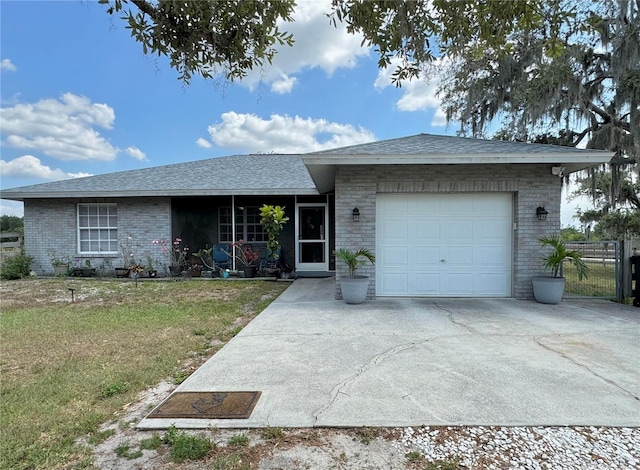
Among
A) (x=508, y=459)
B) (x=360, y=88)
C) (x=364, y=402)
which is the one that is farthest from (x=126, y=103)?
(x=508, y=459)

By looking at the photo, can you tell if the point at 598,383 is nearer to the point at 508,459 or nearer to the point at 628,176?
the point at 508,459

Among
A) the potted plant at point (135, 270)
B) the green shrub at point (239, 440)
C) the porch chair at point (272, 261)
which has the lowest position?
the green shrub at point (239, 440)

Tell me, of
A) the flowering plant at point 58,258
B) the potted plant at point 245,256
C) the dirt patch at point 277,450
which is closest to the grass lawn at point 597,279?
the dirt patch at point 277,450

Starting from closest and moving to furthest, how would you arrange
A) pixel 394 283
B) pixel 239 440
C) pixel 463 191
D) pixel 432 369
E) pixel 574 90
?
pixel 239 440 → pixel 432 369 → pixel 463 191 → pixel 394 283 → pixel 574 90

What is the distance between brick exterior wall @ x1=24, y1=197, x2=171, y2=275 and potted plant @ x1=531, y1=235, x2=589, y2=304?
1037 cm

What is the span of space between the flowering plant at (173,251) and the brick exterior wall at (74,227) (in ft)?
0.53

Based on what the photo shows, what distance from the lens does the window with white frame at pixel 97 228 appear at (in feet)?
39.0

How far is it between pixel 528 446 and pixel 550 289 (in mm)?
5356

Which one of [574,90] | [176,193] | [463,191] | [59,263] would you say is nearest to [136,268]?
[176,193]

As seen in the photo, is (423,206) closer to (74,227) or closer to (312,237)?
(312,237)

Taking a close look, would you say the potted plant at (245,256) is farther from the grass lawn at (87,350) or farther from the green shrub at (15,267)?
the green shrub at (15,267)

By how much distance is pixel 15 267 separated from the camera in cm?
1130

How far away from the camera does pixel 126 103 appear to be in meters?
13.8

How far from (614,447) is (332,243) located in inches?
380
